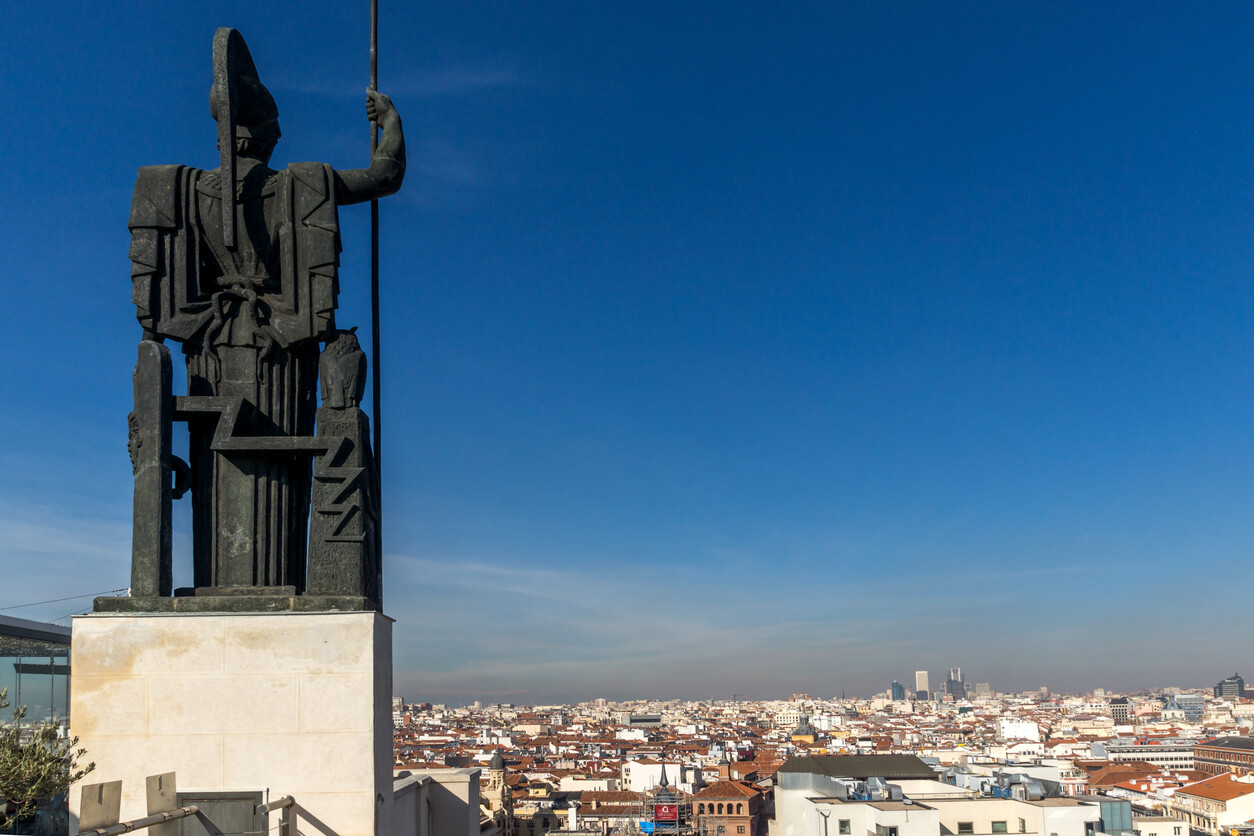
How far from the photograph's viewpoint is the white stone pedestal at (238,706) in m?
5.73

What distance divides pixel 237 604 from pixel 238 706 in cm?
58

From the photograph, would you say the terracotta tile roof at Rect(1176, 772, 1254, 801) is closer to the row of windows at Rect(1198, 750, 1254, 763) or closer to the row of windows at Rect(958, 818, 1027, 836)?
the row of windows at Rect(1198, 750, 1254, 763)

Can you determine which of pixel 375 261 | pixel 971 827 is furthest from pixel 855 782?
pixel 375 261

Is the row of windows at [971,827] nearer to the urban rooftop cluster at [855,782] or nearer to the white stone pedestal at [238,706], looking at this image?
the urban rooftop cluster at [855,782]

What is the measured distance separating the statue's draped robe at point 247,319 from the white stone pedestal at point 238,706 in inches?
23.1

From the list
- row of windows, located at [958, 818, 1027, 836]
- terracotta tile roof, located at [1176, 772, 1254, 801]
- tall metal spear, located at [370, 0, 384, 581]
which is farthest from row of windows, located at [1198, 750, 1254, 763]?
tall metal spear, located at [370, 0, 384, 581]

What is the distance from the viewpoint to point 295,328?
6664 millimetres

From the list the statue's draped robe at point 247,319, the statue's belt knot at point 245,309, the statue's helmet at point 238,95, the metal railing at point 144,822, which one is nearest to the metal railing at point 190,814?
the metal railing at point 144,822

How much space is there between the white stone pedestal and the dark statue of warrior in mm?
315

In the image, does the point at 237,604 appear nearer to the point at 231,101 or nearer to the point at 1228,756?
the point at 231,101

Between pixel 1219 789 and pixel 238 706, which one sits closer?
pixel 238 706

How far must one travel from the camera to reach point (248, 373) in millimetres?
6586

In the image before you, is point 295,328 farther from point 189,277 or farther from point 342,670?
point 342,670

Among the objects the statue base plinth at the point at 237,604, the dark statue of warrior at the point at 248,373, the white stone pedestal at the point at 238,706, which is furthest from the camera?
the dark statue of warrior at the point at 248,373
